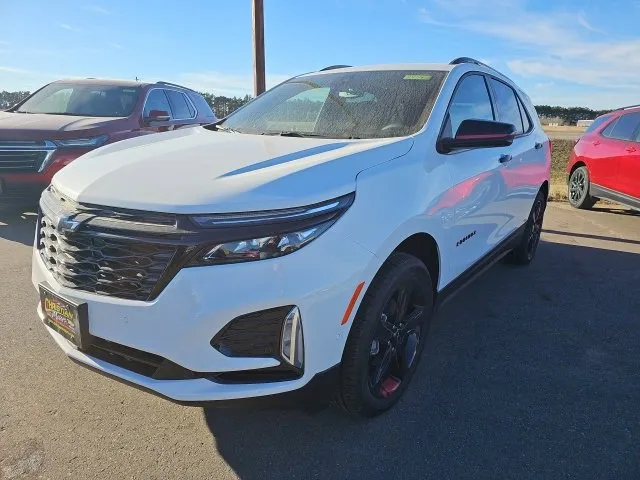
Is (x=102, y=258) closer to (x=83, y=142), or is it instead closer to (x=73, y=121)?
(x=83, y=142)

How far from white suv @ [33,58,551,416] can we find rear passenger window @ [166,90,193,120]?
5300 millimetres

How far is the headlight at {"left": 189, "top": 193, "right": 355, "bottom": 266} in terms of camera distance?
1941 millimetres

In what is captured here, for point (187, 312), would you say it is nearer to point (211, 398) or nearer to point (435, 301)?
point (211, 398)

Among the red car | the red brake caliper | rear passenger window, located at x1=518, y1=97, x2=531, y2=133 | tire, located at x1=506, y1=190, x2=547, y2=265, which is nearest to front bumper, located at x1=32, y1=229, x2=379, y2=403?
the red brake caliper

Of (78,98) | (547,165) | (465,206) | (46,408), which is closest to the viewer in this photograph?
(46,408)

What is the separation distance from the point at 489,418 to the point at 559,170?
16.3 meters

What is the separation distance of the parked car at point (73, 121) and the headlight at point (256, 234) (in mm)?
4705

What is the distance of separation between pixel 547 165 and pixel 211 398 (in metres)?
4.66

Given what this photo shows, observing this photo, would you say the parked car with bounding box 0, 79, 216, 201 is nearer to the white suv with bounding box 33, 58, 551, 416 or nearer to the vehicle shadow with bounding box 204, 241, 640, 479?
the white suv with bounding box 33, 58, 551, 416

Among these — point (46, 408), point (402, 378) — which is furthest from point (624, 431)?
point (46, 408)

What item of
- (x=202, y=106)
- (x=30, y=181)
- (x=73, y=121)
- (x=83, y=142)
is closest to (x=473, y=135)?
(x=83, y=142)

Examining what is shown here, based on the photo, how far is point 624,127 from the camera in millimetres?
7895

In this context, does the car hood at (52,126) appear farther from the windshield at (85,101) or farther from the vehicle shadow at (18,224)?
the vehicle shadow at (18,224)

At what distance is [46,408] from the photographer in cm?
266
